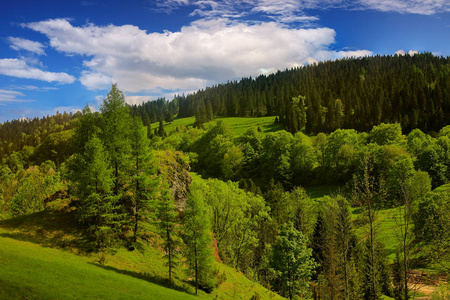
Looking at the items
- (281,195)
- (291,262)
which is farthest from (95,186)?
(281,195)

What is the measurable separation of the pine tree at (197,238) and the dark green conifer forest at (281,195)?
13 centimetres

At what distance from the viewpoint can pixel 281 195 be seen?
6762cm

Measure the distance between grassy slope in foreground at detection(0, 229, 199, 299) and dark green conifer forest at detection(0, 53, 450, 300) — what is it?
4177 mm

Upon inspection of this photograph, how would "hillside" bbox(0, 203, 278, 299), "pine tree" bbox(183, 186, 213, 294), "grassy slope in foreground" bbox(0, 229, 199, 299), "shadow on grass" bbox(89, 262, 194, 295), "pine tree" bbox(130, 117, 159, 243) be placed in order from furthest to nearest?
"pine tree" bbox(130, 117, 159, 243) → "pine tree" bbox(183, 186, 213, 294) → "shadow on grass" bbox(89, 262, 194, 295) → "hillside" bbox(0, 203, 278, 299) → "grassy slope in foreground" bbox(0, 229, 199, 299)

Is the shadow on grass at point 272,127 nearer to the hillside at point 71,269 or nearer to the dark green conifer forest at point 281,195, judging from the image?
the dark green conifer forest at point 281,195

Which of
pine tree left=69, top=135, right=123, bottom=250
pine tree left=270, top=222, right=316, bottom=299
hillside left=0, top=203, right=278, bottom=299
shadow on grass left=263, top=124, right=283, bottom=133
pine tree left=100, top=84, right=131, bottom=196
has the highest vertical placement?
shadow on grass left=263, top=124, right=283, bottom=133

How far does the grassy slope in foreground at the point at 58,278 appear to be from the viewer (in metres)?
19.6

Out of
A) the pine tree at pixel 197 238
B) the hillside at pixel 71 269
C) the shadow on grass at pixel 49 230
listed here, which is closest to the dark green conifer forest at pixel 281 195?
the pine tree at pixel 197 238

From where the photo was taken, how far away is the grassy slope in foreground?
771 inches

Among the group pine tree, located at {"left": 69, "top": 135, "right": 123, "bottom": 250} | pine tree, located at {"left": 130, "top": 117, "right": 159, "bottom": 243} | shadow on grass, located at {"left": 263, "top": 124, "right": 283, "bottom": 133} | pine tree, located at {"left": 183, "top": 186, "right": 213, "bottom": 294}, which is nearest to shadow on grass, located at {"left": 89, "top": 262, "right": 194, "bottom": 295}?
pine tree, located at {"left": 183, "top": 186, "right": 213, "bottom": 294}

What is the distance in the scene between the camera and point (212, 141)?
112750 mm

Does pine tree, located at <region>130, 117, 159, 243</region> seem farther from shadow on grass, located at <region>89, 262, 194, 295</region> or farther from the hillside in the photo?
shadow on grass, located at <region>89, 262, 194, 295</region>

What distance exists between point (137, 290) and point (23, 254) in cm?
987

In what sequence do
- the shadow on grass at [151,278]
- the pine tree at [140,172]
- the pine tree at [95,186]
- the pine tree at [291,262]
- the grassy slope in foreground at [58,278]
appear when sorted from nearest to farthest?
1. the grassy slope in foreground at [58,278]
2. the shadow on grass at [151,278]
3. the pine tree at [95,186]
4. the pine tree at [140,172]
5. the pine tree at [291,262]
